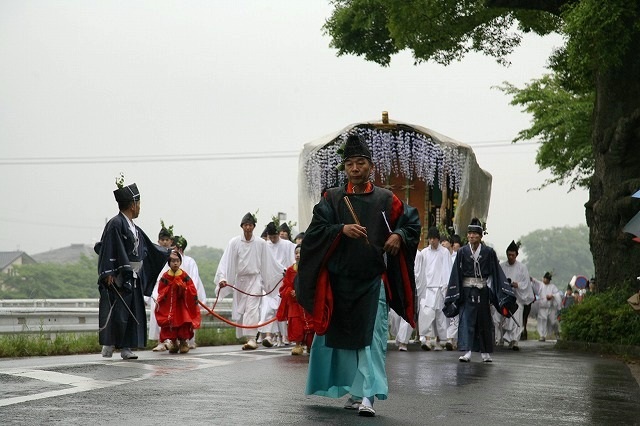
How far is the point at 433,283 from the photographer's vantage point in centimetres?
2152

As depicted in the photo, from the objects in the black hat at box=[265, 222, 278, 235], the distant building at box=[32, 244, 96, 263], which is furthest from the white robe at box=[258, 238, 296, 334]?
the distant building at box=[32, 244, 96, 263]

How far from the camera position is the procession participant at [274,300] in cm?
1942

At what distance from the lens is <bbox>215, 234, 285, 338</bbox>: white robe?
767 inches

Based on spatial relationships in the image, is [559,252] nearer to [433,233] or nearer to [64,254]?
[64,254]

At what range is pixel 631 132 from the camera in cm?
2031

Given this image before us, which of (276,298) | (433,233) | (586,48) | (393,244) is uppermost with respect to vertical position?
(586,48)

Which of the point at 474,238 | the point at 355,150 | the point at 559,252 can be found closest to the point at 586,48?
the point at 474,238

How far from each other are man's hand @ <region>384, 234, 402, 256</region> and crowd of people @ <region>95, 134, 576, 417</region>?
0.04 ft

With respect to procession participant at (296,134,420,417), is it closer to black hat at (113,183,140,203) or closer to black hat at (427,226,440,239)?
black hat at (113,183,140,203)

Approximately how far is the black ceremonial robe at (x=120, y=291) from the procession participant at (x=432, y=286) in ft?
26.9

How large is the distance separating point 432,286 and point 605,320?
10.7ft

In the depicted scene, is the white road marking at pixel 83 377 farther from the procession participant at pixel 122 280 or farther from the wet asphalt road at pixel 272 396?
the procession participant at pixel 122 280

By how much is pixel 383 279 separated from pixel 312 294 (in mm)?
597

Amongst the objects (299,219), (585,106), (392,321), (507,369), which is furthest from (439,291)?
(585,106)
